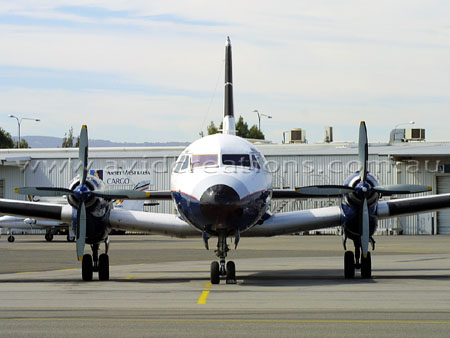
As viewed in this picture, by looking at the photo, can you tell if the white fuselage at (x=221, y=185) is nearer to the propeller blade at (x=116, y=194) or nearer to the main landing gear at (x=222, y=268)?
the main landing gear at (x=222, y=268)

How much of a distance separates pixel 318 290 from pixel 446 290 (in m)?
2.66

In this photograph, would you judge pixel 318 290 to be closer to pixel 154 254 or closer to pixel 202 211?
pixel 202 211

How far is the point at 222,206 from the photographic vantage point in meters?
16.3

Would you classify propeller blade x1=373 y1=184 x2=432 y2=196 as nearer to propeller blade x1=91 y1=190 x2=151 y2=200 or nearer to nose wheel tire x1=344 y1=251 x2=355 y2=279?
nose wheel tire x1=344 y1=251 x2=355 y2=279

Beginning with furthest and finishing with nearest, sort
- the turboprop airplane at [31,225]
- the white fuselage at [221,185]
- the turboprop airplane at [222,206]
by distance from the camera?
the turboprop airplane at [31,225] < the turboprop airplane at [222,206] < the white fuselage at [221,185]

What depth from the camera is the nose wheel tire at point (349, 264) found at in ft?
64.2

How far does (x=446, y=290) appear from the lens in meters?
15.9

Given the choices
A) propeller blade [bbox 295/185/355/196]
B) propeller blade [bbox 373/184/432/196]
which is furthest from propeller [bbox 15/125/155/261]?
propeller blade [bbox 373/184/432/196]

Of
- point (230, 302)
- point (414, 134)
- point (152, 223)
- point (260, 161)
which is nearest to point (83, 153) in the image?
point (152, 223)

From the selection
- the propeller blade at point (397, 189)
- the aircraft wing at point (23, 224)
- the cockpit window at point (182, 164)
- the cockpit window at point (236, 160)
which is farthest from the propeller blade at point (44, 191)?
the aircraft wing at point (23, 224)

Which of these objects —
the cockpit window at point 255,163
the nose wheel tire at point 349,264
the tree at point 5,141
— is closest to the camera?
the cockpit window at point 255,163

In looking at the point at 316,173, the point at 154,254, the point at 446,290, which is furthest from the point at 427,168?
the point at 446,290

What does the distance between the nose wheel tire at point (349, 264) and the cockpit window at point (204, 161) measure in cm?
444

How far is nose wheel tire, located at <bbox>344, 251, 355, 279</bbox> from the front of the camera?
19.6m
